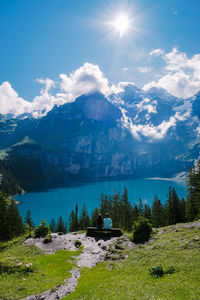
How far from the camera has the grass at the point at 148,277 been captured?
11430mm

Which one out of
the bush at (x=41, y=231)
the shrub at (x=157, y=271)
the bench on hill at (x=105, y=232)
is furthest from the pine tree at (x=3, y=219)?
the shrub at (x=157, y=271)

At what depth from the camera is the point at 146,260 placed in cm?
1828

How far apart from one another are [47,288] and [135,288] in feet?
22.5

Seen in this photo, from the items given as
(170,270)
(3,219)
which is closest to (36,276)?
(170,270)

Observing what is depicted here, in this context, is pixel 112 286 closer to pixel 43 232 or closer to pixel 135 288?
pixel 135 288

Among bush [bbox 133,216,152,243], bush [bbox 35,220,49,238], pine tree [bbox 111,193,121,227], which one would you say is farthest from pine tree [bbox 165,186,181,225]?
bush [bbox 35,220,49,238]

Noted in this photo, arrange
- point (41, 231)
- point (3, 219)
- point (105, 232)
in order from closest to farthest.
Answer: point (105, 232) < point (41, 231) < point (3, 219)

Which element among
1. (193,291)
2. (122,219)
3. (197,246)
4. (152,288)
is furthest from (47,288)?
(122,219)

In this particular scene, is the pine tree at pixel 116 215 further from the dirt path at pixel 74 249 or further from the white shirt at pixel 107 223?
the white shirt at pixel 107 223

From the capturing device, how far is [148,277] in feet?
46.5

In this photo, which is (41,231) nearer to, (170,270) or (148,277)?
(148,277)

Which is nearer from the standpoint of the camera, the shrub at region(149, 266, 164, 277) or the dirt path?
the shrub at region(149, 266, 164, 277)

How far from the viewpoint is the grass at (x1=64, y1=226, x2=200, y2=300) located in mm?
11430

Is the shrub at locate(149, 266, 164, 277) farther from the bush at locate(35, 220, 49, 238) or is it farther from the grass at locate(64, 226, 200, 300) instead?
the bush at locate(35, 220, 49, 238)
